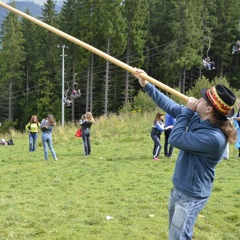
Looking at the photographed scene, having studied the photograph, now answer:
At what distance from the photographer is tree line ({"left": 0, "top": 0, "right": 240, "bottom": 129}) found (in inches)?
1710

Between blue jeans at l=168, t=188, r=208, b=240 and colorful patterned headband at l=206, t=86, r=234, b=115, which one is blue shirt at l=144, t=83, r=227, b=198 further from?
colorful patterned headband at l=206, t=86, r=234, b=115

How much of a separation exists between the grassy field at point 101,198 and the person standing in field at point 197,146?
215cm

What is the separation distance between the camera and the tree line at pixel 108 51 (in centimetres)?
4344

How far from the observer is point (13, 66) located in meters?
49.9

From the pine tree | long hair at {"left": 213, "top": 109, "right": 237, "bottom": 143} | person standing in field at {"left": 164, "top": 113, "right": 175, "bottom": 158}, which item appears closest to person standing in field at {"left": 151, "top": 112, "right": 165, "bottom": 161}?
person standing in field at {"left": 164, "top": 113, "right": 175, "bottom": 158}

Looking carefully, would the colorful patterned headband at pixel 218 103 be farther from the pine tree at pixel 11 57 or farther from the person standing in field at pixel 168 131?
the pine tree at pixel 11 57

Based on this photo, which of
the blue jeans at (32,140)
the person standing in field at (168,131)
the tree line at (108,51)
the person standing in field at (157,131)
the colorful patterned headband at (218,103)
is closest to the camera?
the colorful patterned headband at (218,103)

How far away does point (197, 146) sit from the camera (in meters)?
3.53

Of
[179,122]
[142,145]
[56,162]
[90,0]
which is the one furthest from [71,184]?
[90,0]

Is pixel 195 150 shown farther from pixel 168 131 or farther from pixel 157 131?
pixel 157 131

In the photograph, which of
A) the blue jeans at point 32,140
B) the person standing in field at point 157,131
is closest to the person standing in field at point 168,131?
the person standing in field at point 157,131

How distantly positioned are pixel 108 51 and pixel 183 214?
131 ft

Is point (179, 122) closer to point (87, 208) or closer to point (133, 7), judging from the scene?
point (87, 208)

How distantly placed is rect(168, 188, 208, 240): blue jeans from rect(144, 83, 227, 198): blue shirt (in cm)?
7
